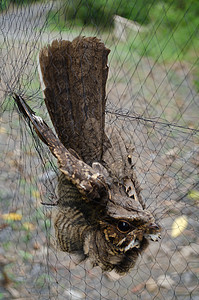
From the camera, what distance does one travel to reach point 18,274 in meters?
1.88

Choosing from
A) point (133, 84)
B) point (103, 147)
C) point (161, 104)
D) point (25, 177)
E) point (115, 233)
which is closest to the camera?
point (115, 233)

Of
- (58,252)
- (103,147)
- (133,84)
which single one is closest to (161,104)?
(133,84)

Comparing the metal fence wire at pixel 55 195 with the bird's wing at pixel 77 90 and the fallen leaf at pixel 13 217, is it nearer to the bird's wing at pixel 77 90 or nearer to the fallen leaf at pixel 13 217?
the fallen leaf at pixel 13 217

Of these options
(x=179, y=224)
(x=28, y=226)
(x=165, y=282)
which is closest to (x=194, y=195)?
(x=179, y=224)

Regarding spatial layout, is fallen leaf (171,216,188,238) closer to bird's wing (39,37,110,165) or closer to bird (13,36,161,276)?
bird (13,36,161,276)

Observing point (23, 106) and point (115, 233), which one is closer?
point (23, 106)

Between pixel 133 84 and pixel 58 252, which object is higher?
pixel 133 84

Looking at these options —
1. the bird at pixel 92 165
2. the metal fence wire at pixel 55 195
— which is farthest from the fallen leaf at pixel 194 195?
the bird at pixel 92 165

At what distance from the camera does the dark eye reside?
4.42ft

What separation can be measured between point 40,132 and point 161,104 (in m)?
1.57

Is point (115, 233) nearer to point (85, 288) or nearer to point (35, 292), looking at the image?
point (85, 288)

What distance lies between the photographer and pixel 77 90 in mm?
1531

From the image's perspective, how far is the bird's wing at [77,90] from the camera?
1423 millimetres

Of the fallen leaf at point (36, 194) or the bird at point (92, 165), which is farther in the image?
the fallen leaf at point (36, 194)
